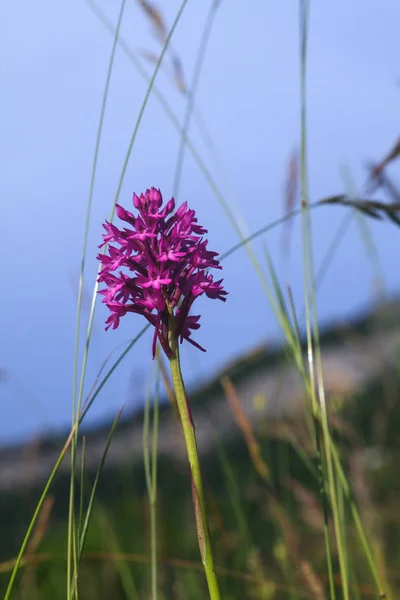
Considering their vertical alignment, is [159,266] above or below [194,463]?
above

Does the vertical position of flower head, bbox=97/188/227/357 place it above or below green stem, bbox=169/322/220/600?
above

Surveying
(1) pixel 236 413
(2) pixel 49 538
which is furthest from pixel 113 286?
(2) pixel 49 538

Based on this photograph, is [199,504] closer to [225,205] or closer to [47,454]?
[225,205]

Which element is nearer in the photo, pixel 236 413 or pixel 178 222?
pixel 178 222
